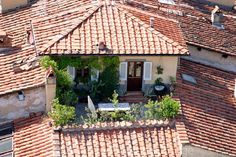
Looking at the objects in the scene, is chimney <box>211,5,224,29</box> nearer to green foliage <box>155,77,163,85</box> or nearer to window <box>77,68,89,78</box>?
green foliage <box>155,77,163,85</box>

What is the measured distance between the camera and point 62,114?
88.8 feet

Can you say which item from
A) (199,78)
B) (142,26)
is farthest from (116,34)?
(199,78)

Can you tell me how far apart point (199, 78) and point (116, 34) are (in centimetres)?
537

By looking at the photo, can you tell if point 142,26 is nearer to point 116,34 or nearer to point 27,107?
point 116,34

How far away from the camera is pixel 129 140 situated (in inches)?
1058

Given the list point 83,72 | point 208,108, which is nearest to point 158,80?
point 208,108

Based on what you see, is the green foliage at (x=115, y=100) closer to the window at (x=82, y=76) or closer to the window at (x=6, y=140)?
the window at (x=82, y=76)

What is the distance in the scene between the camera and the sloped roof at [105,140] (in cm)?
2639

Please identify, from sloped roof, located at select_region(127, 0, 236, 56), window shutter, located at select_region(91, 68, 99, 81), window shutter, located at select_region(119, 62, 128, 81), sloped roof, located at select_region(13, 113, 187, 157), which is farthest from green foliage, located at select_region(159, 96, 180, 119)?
sloped roof, located at select_region(127, 0, 236, 56)

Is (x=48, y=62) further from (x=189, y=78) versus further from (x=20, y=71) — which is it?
(x=189, y=78)

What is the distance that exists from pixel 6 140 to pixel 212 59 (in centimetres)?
1228

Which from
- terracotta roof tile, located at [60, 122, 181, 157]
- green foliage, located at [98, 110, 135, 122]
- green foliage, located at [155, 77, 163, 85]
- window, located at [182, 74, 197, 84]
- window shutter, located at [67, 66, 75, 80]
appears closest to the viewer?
terracotta roof tile, located at [60, 122, 181, 157]

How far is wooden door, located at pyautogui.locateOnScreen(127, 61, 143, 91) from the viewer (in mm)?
29484

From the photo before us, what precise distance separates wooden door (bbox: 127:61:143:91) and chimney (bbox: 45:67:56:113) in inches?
146
